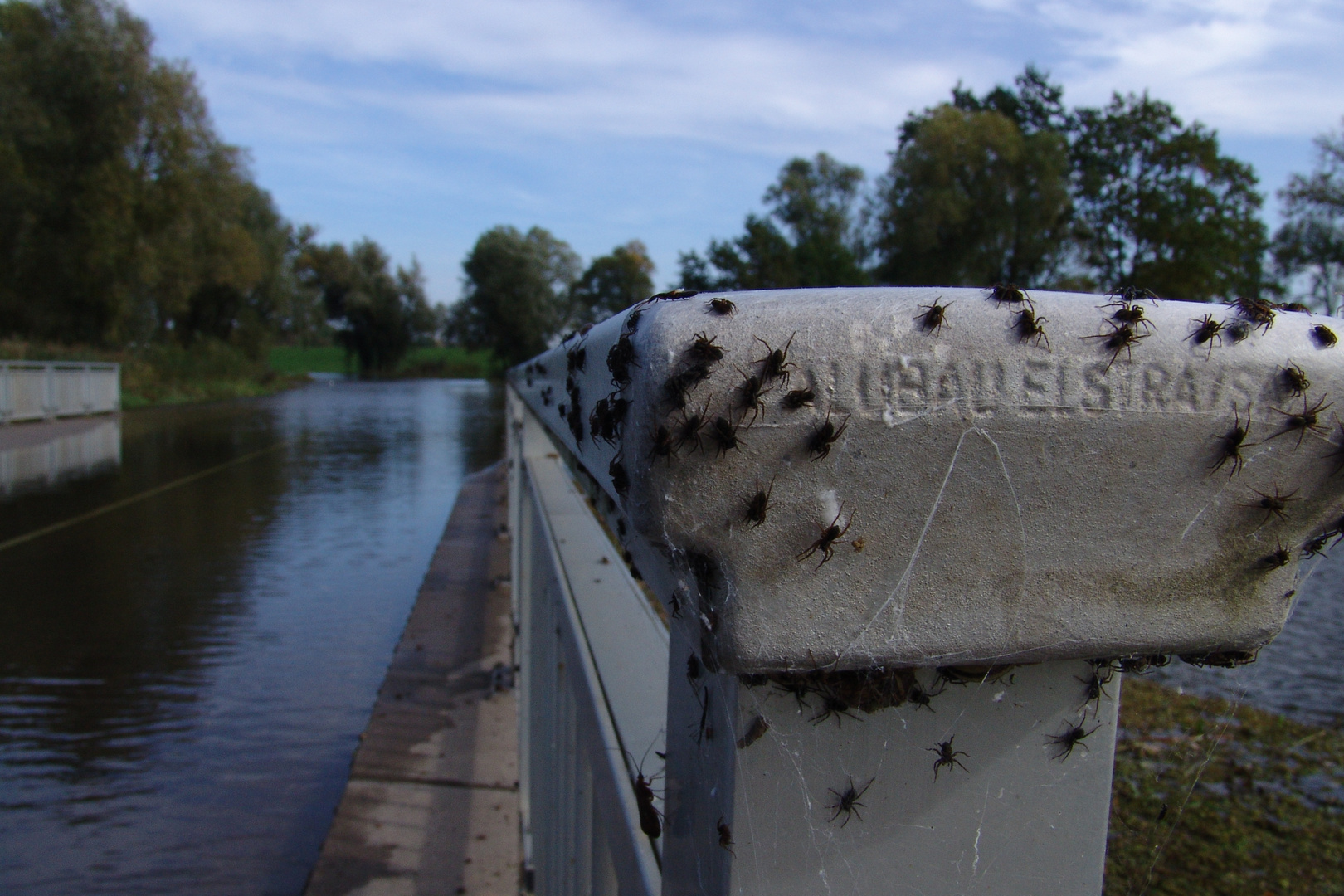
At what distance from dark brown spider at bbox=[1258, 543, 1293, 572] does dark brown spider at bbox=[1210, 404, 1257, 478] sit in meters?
0.08

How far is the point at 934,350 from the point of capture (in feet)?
2.16

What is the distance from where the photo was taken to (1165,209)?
4262cm

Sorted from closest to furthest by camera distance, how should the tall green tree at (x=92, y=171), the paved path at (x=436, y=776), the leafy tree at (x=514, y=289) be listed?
the paved path at (x=436, y=776), the tall green tree at (x=92, y=171), the leafy tree at (x=514, y=289)

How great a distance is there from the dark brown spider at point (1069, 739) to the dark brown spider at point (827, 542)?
1.03 feet

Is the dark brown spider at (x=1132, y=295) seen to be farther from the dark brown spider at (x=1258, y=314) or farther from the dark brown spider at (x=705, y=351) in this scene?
→ the dark brown spider at (x=705, y=351)

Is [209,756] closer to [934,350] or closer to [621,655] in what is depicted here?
[621,655]

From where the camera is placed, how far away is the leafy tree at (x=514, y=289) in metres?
61.2

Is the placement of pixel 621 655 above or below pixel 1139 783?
above

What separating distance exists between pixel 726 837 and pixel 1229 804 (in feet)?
14.8

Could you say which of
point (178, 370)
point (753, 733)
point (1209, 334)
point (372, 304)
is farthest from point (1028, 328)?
point (372, 304)

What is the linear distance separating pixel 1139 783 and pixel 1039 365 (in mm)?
4501

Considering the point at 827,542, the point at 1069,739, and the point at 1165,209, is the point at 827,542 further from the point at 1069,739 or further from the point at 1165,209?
the point at 1165,209

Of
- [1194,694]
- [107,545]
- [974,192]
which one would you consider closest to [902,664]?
[1194,694]

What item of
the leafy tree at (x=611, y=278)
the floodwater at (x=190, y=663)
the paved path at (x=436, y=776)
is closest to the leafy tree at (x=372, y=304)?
the leafy tree at (x=611, y=278)
